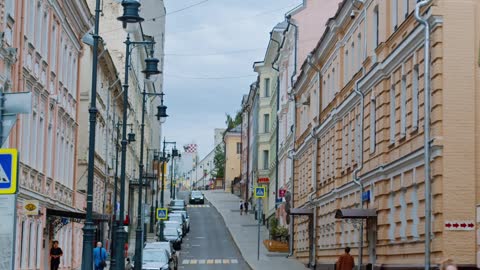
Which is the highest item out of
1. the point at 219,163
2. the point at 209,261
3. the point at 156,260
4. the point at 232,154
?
the point at 219,163

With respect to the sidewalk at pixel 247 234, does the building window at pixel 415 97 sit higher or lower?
higher

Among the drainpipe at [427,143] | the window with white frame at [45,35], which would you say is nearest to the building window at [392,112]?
the drainpipe at [427,143]

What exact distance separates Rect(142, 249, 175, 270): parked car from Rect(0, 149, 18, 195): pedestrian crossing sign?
24.0 metres

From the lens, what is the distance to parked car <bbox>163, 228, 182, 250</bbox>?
63406 mm

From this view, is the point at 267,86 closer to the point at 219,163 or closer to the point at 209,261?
the point at 209,261

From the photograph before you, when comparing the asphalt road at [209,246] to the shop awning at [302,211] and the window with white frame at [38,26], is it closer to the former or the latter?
the shop awning at [302,211]

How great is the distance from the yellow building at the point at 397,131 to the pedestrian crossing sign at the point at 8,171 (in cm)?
1008

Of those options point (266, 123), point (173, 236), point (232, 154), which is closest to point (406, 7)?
point (173, 236)

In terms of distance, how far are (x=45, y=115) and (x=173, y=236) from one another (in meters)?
30.5

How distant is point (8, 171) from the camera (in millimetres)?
12727

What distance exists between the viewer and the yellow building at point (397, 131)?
22.7 meters

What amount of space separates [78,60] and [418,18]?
23.6 meters

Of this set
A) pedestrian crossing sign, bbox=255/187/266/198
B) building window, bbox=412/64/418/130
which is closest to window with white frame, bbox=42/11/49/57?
building window, bbox=412/64/418/130

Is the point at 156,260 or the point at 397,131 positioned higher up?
the point at 397,131
